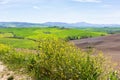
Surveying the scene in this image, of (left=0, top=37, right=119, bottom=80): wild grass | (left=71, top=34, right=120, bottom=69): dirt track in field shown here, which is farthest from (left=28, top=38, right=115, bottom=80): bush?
(left=71, top=34, right=120, bottom=69): dirt track in field

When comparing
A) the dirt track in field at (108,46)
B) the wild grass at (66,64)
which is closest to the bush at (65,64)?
the wild grass at (66,64)

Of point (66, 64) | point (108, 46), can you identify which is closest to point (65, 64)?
point (66, 64)

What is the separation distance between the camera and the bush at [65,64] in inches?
547

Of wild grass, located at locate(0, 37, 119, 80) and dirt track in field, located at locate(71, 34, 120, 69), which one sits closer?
wild grass, located at locate(0, 37, 119, 80)

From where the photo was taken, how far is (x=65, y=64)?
14594 mm

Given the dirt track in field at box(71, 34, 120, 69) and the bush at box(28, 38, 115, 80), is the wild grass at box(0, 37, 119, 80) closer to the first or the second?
the bush at box(28, 38, 115, 80)

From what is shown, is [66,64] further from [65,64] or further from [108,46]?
[108,46]

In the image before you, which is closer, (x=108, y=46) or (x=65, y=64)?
(x=65, y=64)

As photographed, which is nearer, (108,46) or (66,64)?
(66,64)

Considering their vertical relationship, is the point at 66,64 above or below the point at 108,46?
above

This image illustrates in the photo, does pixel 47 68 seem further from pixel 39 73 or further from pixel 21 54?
pixel 21 54

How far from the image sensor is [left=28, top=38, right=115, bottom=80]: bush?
45.6 feet

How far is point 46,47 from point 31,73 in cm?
198

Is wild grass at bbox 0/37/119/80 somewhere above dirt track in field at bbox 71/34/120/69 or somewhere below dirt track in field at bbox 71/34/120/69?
above
